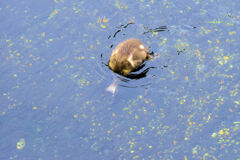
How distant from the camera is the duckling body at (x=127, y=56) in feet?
24.8

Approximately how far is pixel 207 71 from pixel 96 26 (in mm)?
2995

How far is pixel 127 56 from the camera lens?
7.57 meters

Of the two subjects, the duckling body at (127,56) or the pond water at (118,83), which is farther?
the duckling body at (127,56)

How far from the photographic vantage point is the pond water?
6.84 m

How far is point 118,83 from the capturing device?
24.8 feet

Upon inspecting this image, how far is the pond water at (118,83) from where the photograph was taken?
22.5ft

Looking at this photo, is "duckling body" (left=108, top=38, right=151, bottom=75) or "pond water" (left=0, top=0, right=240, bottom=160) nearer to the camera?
"pond water" (left=0, top=0, right=240, bottom=160)

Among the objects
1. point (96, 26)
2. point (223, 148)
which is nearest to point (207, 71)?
point (223, 148)

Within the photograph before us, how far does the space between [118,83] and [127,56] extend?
0.62 metres

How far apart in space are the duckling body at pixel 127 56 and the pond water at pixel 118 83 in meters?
0.22

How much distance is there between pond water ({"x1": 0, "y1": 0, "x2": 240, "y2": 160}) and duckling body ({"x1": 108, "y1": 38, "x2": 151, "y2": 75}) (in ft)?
0.73

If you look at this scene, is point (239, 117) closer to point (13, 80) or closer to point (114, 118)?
point (114, 118)

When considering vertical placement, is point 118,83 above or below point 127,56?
below

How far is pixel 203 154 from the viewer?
6629 mm
